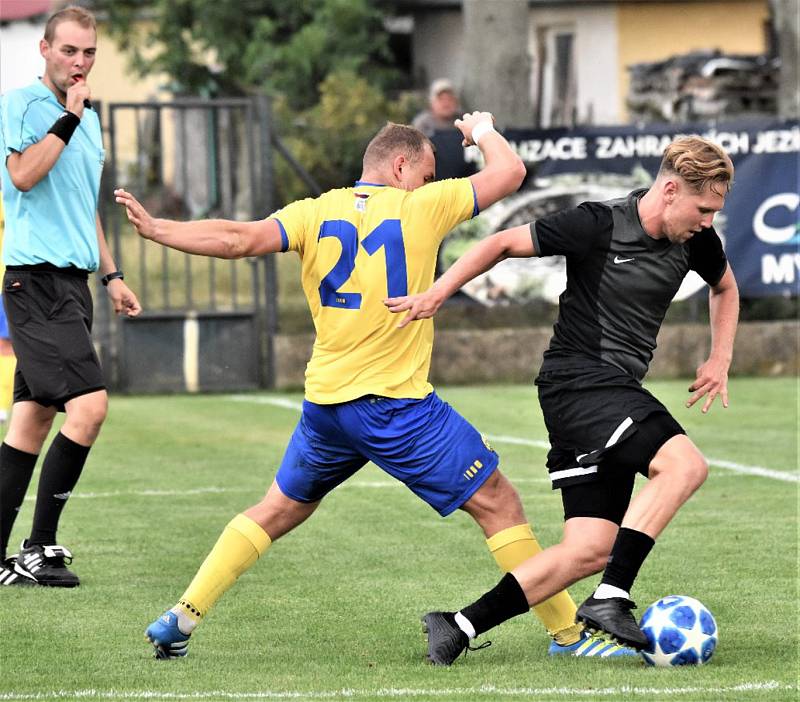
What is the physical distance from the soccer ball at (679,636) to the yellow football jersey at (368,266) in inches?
43.0

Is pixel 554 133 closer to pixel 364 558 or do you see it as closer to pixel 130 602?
pixel 364 558

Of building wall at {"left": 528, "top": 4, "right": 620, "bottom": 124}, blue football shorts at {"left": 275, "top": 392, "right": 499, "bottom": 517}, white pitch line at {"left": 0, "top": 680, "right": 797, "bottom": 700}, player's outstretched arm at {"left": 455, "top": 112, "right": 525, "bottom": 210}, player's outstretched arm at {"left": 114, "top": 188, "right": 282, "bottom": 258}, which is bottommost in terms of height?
white pitch line at {"left": 0, "top": 680, "right": 797, "bottom": 700}

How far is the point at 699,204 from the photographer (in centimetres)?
566

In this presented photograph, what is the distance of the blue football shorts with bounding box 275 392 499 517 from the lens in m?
5.69

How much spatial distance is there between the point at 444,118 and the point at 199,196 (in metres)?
5.21

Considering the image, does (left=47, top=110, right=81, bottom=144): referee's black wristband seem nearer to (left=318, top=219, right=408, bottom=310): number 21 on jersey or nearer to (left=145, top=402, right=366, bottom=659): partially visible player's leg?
(left=318, top=219, right=408, bottom=310): number 21 on jersey

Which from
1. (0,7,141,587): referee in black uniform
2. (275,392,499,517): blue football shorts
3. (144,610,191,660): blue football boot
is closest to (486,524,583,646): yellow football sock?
Answer: (275,392,499,517): blue football shorts

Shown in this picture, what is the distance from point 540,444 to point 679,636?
20.5 ft

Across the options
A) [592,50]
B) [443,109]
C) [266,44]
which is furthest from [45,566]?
[592,50]

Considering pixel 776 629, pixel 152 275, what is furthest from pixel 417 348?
pixel 152 275

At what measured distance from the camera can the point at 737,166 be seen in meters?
15.7

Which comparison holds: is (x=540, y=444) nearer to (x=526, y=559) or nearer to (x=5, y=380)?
(x=5, y=380)

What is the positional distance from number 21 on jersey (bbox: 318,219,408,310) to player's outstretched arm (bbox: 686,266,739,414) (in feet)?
4.00

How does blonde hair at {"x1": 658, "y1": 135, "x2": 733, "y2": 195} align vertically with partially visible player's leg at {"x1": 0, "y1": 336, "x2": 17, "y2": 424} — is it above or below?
above
